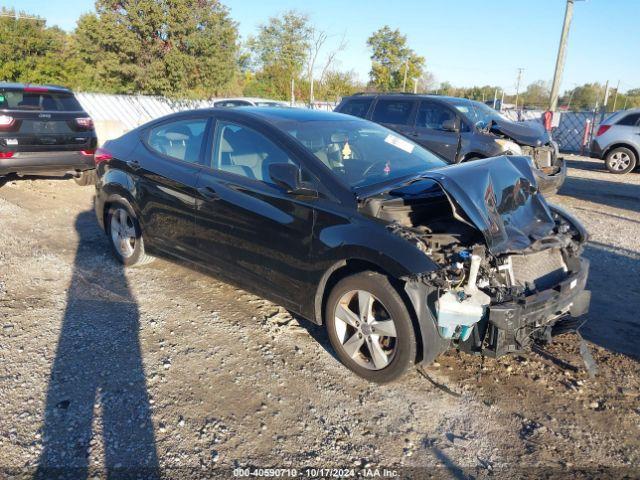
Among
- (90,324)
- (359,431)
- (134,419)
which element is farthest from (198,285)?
(359,431)

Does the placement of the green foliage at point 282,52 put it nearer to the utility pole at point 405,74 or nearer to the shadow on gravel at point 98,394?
the utility pole at point 405,74

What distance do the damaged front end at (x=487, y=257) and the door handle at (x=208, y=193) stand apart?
1415 millimetres

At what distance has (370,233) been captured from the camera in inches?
133

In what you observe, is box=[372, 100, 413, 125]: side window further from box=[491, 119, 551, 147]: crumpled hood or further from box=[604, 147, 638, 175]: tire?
box=[604, 147, 638, 175]: tire

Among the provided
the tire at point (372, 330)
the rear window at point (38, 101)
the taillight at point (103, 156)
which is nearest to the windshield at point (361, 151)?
the tire at point (372, 330)

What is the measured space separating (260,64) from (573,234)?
38.4 m

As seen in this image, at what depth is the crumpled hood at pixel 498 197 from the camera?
328cm

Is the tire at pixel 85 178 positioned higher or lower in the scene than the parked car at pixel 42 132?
lower

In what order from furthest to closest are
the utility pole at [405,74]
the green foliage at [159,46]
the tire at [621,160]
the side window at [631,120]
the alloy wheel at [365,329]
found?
1. the utility pole at [405,74]
2. the green foliage at [159,46]
3. the tire at [621,160]
4. the side window at [631,120]
5. the alloy wheel at [365,329]

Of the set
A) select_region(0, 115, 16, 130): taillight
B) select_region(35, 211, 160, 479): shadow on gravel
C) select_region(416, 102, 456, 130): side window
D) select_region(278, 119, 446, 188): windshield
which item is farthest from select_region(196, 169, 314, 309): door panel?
select_region(416, 102, 456, 130): side window

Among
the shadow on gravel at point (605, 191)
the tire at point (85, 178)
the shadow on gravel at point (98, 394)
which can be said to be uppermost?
the shadow on gravel at point (605, 191)

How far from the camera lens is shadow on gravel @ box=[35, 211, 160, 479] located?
9.14 ft

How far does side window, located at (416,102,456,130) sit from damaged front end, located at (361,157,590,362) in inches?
234

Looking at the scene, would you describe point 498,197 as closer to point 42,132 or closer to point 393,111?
point 393,111
